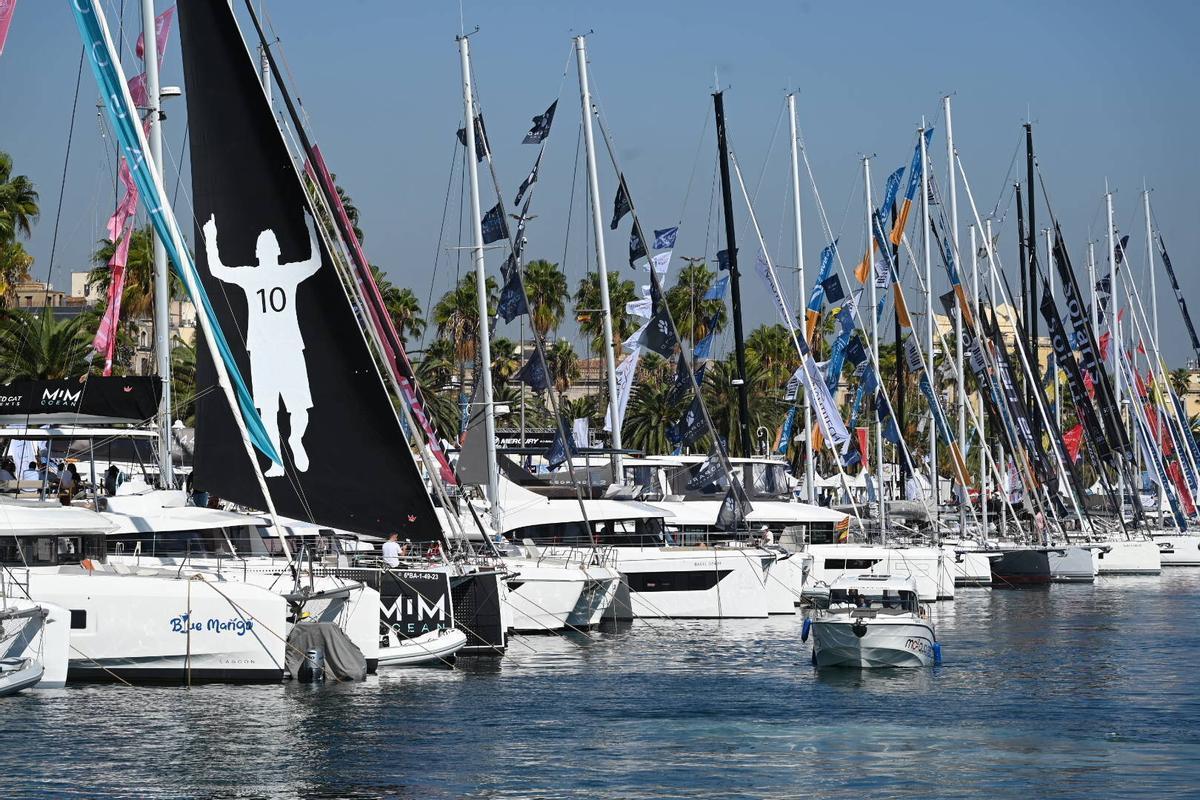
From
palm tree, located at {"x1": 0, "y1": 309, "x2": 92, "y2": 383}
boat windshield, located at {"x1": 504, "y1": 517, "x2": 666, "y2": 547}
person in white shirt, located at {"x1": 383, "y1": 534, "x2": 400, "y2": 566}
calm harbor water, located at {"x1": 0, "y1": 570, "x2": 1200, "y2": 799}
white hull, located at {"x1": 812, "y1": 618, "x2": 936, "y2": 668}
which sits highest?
palm tree, located at {"x1": 0, "y1": 309, "x2": 92, "y2": 383}

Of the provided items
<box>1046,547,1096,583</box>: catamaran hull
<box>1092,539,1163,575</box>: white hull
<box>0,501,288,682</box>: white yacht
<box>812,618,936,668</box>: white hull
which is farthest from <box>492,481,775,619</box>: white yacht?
<box>1092,539,1163,575</box>: white hull

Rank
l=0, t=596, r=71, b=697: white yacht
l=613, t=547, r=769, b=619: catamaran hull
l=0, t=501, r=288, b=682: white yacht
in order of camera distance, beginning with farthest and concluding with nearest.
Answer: l=613, t=547, r=769, b=619: catamaran hull
l=0, t=501, r=288, b=682: white yacht
l=0, t=596, r=71, b=697: white yacht

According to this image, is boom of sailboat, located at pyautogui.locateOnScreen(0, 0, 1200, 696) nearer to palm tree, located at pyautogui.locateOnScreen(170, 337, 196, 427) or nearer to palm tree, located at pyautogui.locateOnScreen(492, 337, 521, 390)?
palm tree, located at pyautogui.locateOnScreen(170, 337, 196, 427)

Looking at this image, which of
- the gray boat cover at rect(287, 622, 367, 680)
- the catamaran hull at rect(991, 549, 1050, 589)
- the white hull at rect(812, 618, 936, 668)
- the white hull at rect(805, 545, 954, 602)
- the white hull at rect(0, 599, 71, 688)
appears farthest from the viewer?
the catamaran hull at rect(991, 549, 1050, 589)

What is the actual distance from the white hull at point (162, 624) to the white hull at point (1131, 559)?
4542 cm

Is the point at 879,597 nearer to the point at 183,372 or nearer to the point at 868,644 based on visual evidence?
the point at 868,644

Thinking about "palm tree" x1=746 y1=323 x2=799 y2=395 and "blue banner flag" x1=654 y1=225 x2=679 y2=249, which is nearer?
"blue banner flag" x1=654 y1=225 x2=679 y2=249

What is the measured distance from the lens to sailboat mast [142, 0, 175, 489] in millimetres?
31859

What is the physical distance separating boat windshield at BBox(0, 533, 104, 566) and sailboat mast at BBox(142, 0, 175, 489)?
280cm

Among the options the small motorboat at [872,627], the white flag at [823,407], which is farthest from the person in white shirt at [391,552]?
the white flag at [823,407]

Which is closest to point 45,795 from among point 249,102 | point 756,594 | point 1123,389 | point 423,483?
point 423,483

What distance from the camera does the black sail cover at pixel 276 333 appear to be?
1207 inches

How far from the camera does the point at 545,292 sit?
92875 mm

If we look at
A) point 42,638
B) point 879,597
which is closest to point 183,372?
point 879,597
